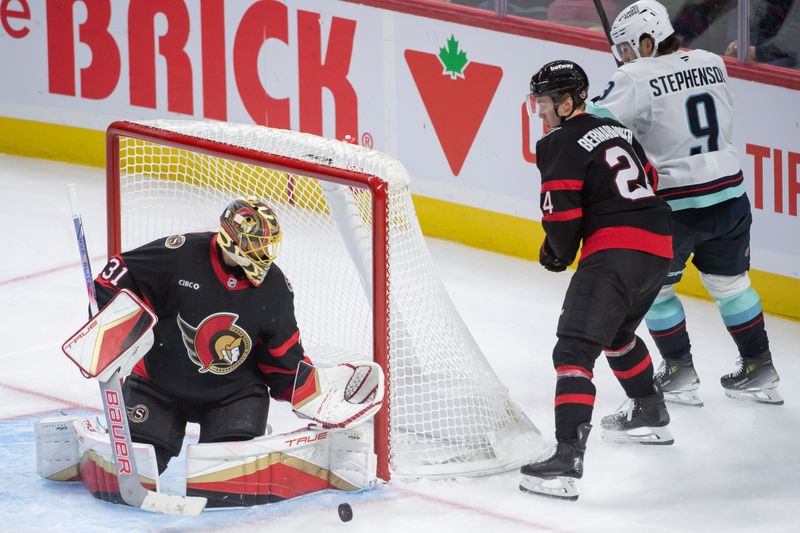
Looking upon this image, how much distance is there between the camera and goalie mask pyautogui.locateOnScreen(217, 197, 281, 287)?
161 inches

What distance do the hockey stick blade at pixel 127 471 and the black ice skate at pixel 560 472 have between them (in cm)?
93

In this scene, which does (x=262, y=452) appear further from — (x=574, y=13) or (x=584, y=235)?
(x=574, y=13)

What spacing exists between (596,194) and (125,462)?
1.48 meters

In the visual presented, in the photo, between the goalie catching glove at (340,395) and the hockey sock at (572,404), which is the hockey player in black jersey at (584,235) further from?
the goalie catching glove at (340,395)

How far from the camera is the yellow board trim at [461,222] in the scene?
6.05 meters

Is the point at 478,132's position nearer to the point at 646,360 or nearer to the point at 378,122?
the point at 378,122

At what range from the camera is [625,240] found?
434cm

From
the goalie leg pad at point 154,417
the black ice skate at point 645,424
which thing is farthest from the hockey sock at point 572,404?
the goalie leg pad at point 154,417

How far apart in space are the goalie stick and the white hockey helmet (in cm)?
188

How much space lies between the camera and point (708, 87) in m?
4.96

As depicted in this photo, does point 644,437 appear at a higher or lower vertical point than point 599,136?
lower

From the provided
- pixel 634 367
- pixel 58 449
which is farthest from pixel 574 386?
pixel 58 449

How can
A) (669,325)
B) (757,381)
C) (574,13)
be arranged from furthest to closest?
(574,13) → (757,381) → (669,325)

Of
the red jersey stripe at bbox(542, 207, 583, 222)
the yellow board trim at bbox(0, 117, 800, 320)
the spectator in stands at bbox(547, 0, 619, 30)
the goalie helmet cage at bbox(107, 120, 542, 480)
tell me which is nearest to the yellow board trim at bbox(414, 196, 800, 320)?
the yellow board trim at bbox(0, 117, 800, 320)
